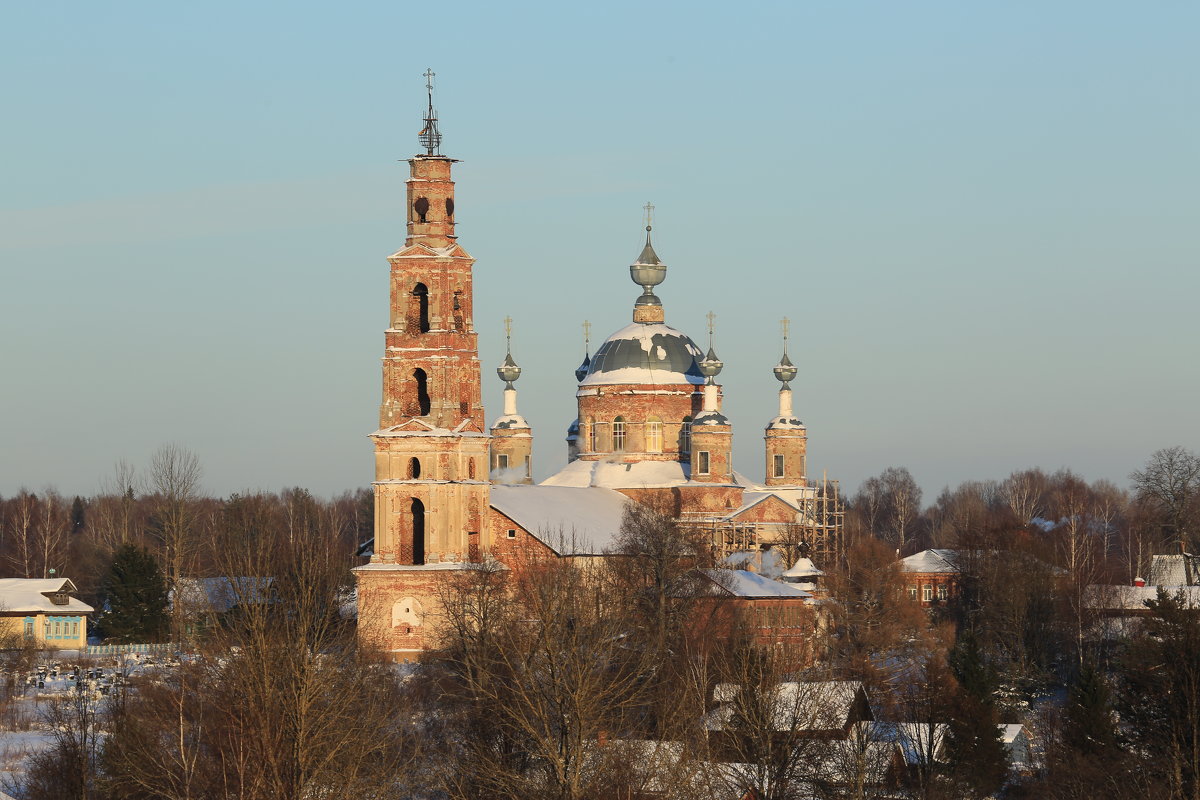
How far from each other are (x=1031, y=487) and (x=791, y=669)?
81410mm

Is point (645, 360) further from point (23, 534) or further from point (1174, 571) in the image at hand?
point (23, 534)

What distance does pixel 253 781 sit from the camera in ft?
98.4

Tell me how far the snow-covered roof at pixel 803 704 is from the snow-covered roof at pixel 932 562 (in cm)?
3157

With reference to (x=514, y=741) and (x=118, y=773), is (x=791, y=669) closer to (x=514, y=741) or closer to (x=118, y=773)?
(x=514, y=741)

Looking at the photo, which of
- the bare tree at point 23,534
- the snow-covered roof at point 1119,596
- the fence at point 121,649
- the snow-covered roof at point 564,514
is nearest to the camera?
the fence at point 121,649

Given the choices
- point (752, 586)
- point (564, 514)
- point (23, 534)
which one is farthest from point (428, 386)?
point (23, 534)

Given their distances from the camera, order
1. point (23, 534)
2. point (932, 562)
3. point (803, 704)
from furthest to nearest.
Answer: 1. point (23, 534)
2. point (932, 562)
3. point (803, 704)

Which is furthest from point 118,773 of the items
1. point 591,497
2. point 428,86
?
point 591,497

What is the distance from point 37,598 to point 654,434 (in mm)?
18835

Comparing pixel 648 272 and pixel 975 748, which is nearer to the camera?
pixel 975 748

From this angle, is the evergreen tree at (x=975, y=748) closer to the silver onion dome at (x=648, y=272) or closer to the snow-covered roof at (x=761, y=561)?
the snow-covered roof at (x=761, y=561)

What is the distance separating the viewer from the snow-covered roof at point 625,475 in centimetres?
6981

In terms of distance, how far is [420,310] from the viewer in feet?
192

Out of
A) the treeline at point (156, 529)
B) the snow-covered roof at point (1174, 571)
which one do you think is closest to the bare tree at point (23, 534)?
the treeline at point (156, 529)
